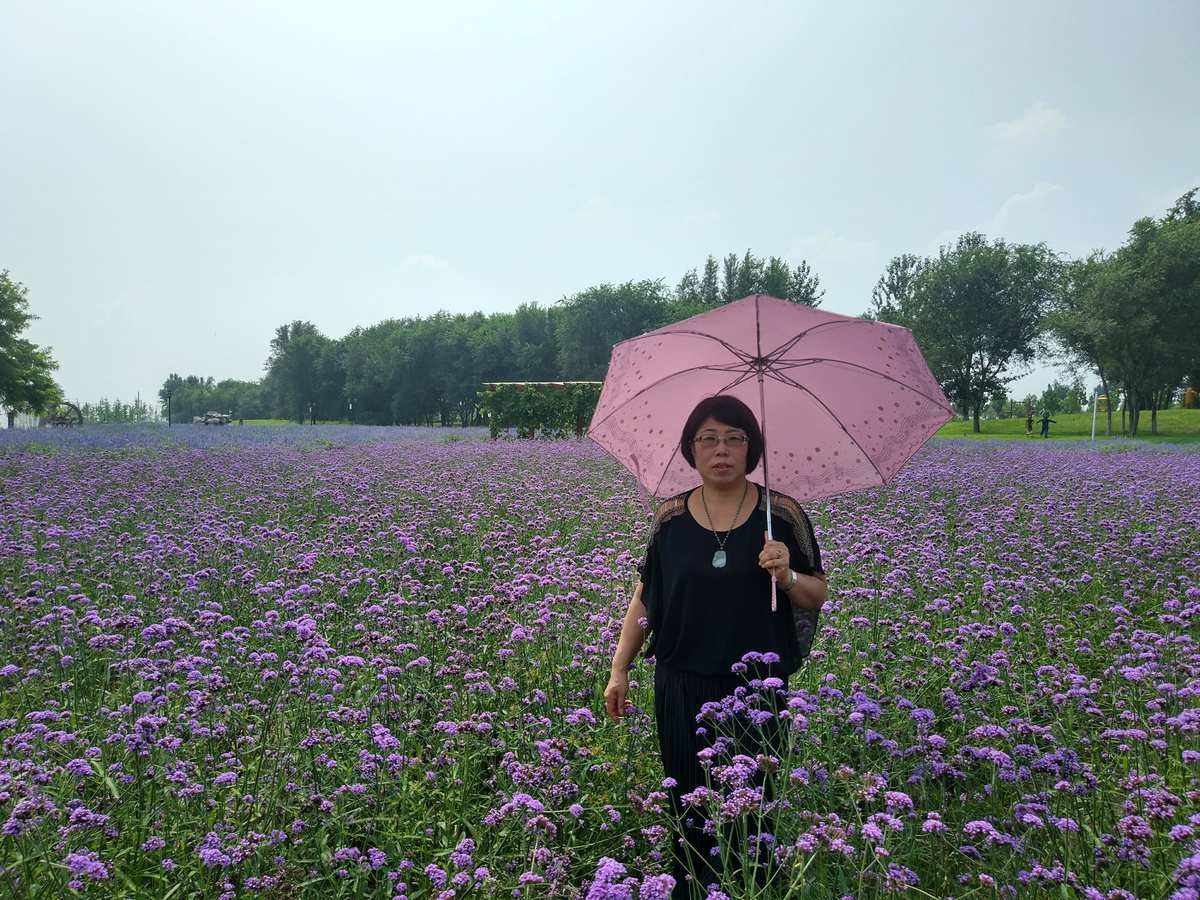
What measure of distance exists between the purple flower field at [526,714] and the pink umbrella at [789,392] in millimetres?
884

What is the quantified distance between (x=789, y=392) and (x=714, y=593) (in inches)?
33.4

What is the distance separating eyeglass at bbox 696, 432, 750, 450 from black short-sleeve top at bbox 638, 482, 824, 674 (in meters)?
0.20

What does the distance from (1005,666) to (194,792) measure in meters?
3.32

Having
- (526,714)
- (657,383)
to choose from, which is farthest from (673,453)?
(526,714)

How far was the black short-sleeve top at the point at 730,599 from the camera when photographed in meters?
2.43

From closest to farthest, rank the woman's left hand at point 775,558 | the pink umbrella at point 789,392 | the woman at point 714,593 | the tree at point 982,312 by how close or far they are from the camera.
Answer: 1. the woman's left hand at point 775,558
2. the woman at point 714,593
3. the pink umbrella at point 789,392
4. the tree at point 982,312

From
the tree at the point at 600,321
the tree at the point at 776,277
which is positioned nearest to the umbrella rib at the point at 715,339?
the tree at the point at 600,321

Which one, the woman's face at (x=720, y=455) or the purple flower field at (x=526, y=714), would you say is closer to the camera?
the purple flower field at (x=526, y=714)

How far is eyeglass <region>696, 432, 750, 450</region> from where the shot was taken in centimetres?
250

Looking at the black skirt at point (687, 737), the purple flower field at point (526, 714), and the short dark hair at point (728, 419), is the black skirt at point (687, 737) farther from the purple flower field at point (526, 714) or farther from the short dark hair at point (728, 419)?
the short dark hair at point (728, 419)

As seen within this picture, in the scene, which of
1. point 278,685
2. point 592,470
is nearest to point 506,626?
point 278,685

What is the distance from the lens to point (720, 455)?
2.49 m

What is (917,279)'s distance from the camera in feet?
157

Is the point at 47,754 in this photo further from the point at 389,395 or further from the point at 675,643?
the point at 389,395
